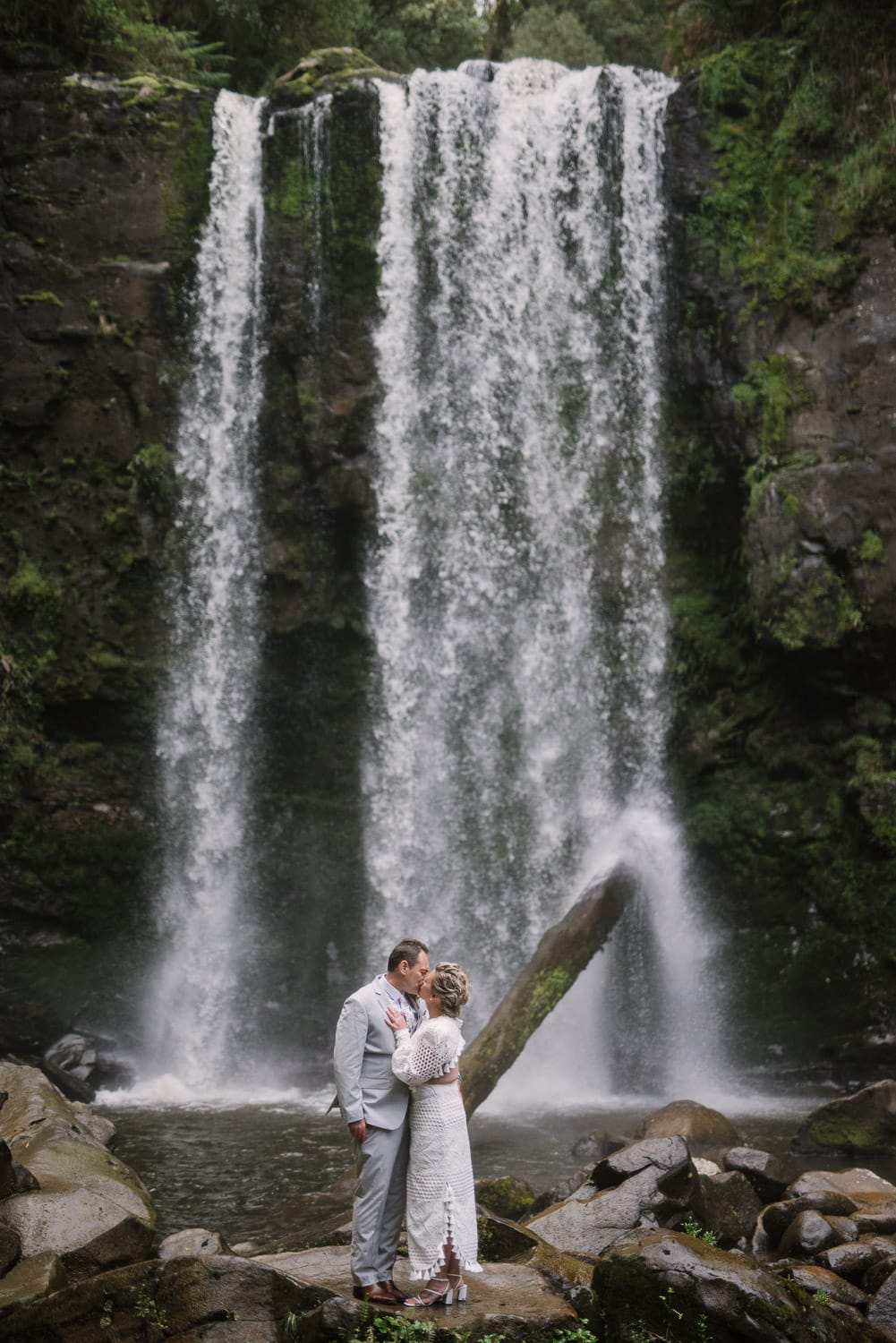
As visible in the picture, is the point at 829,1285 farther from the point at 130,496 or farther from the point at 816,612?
the point at 130,496

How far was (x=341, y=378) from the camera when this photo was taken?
15.9 metres

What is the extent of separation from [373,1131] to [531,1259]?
1.51 m

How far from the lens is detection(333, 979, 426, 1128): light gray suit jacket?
203 inches

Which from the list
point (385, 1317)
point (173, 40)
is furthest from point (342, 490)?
point (385, 1317)

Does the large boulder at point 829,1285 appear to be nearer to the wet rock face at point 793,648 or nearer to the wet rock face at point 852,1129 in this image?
the wet rock face at point 852,1129

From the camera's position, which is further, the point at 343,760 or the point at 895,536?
the point at 343,760

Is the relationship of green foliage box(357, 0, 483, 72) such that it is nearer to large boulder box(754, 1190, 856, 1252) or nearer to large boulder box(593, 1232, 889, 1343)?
large boulder box(754, 1190, 856, 1252)

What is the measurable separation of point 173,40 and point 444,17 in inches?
315

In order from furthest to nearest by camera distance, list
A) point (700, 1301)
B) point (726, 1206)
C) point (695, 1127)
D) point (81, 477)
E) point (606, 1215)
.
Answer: point (81, 477) < point (695, 1127) < point (726, 1206) < point (606, 1215) < point (700, 1301)

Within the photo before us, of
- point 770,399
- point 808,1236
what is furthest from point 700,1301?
point 770,399

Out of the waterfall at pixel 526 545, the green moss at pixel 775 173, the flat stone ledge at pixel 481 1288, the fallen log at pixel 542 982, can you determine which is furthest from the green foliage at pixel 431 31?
the flat stone ledge at pixel 481 1288

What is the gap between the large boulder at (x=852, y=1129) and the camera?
9969mm

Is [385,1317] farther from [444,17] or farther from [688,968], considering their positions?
[444,17]

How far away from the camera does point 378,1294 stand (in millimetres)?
5109
